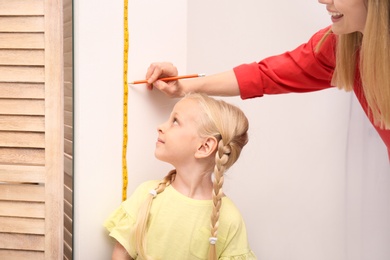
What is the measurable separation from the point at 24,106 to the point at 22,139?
79mm

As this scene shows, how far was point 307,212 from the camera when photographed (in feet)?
5.80

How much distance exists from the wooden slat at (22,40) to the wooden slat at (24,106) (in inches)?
5.0

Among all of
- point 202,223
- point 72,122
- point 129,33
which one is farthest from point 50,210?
point 129,33

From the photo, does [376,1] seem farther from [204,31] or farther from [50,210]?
[50,210]

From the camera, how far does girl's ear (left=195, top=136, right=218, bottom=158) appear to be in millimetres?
1412

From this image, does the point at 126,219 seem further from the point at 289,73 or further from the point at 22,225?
the point at 289,73

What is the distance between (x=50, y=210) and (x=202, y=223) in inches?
14.9

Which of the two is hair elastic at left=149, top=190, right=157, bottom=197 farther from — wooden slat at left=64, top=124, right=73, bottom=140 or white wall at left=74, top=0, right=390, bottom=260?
wooden slat at left=64, top=124, right=73, bottom=140

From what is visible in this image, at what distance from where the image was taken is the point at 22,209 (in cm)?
133

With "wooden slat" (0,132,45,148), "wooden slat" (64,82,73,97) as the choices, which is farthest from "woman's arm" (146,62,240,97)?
"wooden slat" (0,132,45,148)

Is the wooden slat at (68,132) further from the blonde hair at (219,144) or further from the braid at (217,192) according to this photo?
the braid at (217,192)

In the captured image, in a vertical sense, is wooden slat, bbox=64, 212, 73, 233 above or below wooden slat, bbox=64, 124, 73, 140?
below

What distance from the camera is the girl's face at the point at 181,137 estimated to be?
1.42m

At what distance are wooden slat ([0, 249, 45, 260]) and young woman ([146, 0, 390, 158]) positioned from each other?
1.72ft
